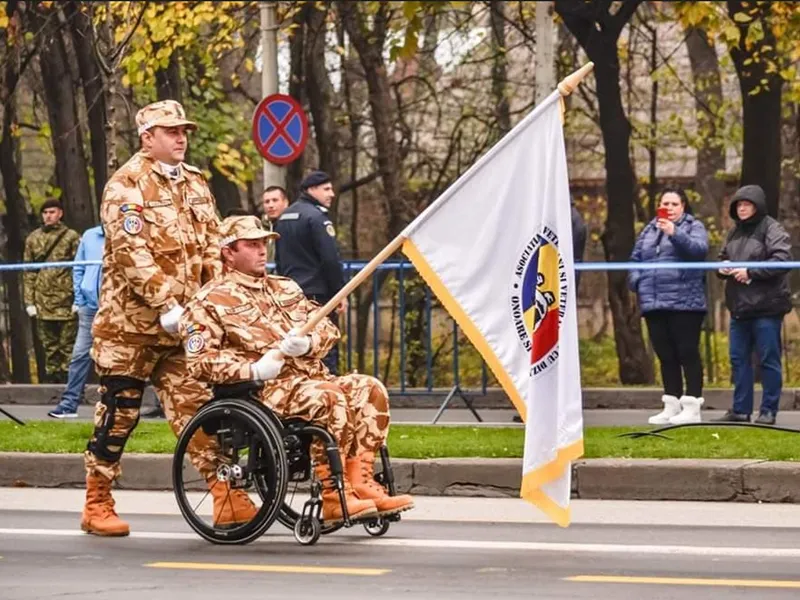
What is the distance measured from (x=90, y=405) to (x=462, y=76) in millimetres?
13396

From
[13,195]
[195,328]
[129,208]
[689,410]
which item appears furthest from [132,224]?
[13,195]

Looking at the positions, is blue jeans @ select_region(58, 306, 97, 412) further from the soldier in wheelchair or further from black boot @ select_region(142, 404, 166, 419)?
the soldier in wheelchair

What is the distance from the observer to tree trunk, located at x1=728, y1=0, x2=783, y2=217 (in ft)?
68.4

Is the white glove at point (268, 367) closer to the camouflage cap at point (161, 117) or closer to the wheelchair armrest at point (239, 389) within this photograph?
the wheelchair armrest at point (239, 389)

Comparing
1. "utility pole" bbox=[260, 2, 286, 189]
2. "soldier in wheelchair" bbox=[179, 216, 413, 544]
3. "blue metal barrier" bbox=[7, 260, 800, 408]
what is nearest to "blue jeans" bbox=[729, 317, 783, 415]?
"blue metal barrier" bbox=[7, 260, 800, 408]

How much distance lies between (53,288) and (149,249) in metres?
9.17

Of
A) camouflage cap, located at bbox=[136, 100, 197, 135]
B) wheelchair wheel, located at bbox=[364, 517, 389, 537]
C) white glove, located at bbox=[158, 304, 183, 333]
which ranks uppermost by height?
camouflage cap, located at bbox=[136, 100, 197, 135]

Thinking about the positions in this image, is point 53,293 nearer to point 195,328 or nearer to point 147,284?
point 147,284

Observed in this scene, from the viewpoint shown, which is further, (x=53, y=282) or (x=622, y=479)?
(x=53, y=282)

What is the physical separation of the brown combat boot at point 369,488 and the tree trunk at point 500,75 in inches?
662

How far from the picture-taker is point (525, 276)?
8.38m

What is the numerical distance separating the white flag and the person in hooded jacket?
16.8ft

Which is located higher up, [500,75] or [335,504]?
[500,75]

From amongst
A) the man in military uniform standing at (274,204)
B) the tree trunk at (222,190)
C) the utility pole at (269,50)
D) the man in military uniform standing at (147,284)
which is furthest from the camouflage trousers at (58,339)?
the man in military uniform standing at (147,284)
